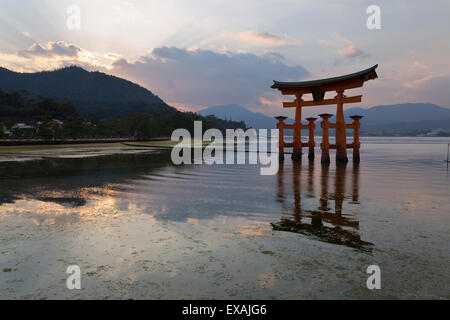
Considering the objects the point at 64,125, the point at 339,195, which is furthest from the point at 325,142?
the point at 64,125

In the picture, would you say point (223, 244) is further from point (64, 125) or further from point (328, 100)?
point (64, 125)

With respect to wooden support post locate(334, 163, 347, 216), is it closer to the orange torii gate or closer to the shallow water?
the shallow water

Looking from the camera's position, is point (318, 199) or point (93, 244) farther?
point (318, 199)

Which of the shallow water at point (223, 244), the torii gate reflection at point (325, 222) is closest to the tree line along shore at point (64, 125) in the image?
the shallow water at point (223, 244)

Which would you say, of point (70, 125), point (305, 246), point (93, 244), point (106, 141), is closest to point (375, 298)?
point (305, 246)

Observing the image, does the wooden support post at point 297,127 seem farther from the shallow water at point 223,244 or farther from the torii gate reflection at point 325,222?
the torii gate reflection at point 325,222

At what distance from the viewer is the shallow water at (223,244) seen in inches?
153

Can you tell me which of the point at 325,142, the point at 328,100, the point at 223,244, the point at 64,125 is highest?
the point at 64,125

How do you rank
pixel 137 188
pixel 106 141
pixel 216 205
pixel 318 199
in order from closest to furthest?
pixel 216 205 < pixel 318 199 < pixel 137 188 < pixel 106 141

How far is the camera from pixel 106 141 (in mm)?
59188

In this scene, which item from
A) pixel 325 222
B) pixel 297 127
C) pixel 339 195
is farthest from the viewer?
pixel 297 127

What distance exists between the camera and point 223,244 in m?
5.55
